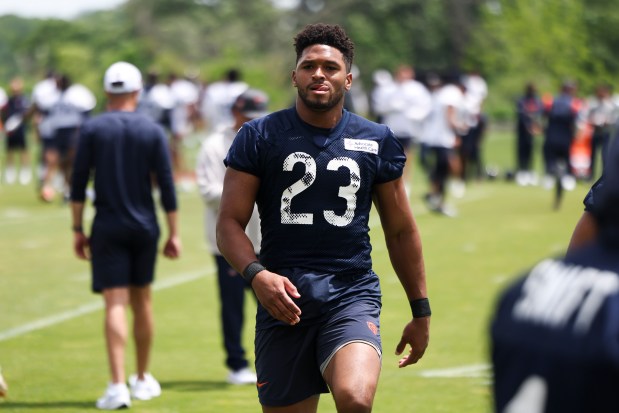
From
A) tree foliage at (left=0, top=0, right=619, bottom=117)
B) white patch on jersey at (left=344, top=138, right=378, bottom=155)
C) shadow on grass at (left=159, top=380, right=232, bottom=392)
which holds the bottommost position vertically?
tree foliage at (left=0, top=0, right=619, bottom=117)

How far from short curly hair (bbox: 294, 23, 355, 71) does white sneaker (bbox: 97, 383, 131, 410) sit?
3.13 meters

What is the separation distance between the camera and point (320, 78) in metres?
5.76

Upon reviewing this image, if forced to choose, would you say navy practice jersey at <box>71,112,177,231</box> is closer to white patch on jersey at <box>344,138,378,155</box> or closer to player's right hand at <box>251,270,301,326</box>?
white patch on jersey at <box>344,138,378,155</box>

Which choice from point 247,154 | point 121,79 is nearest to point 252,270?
point 247,154

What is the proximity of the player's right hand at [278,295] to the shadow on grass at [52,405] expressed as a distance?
3.30m

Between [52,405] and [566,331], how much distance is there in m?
6.27

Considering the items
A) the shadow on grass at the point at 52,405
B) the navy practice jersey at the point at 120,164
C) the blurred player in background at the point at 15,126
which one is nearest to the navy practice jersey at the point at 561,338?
the navy practice jersey at the point at 120,164

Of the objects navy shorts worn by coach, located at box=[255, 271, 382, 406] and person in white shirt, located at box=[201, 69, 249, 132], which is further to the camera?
person in white shirt, located at box=[201, 69, 249, 132]

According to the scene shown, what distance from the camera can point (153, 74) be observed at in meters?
26.3

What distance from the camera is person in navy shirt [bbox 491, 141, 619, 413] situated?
2.69 meters

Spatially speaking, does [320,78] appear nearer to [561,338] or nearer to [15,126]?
[561,338]

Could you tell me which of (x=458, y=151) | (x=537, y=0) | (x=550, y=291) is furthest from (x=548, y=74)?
(x=550, y=291)

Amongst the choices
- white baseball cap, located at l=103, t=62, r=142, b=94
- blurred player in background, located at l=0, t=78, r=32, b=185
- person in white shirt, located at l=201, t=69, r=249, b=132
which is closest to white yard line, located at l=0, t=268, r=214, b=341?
white baseball cap, located at l=103, t=62, r=142, b=94

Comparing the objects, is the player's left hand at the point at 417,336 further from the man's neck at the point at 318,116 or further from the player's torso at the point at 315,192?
the man's neck at the point at 318,116
